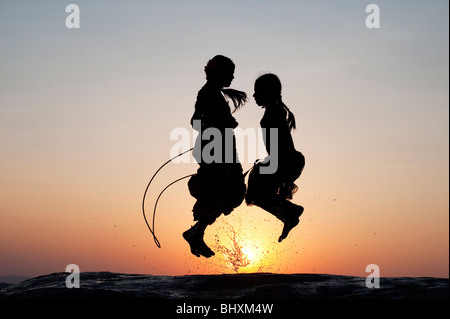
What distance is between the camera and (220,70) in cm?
1170

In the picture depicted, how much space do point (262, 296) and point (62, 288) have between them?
3.37m

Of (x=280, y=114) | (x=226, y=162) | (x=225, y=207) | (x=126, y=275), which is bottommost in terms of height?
(x=126, y=275)

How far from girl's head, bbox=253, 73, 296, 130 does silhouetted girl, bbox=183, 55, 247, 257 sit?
0.95 ft

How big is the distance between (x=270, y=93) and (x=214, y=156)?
148cm

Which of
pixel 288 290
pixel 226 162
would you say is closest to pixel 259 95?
pixel 226 162

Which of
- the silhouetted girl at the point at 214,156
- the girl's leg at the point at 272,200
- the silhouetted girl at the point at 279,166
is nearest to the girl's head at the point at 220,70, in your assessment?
the silhouetted girl at the point at 214,156

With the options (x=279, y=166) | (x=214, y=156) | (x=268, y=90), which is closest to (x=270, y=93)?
(x=268, y=90)

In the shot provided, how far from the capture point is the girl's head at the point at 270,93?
38.3 ft

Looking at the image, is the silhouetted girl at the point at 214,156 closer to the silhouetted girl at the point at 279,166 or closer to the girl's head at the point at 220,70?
the girl's head at the point at 220,70

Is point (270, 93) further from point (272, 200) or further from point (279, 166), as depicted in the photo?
point (272, 200)

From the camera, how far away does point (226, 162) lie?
1150 cm

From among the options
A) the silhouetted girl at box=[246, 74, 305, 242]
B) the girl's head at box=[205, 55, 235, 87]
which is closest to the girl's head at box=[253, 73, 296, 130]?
the silhouetted girl at box=[246, 74, 305, 242]
